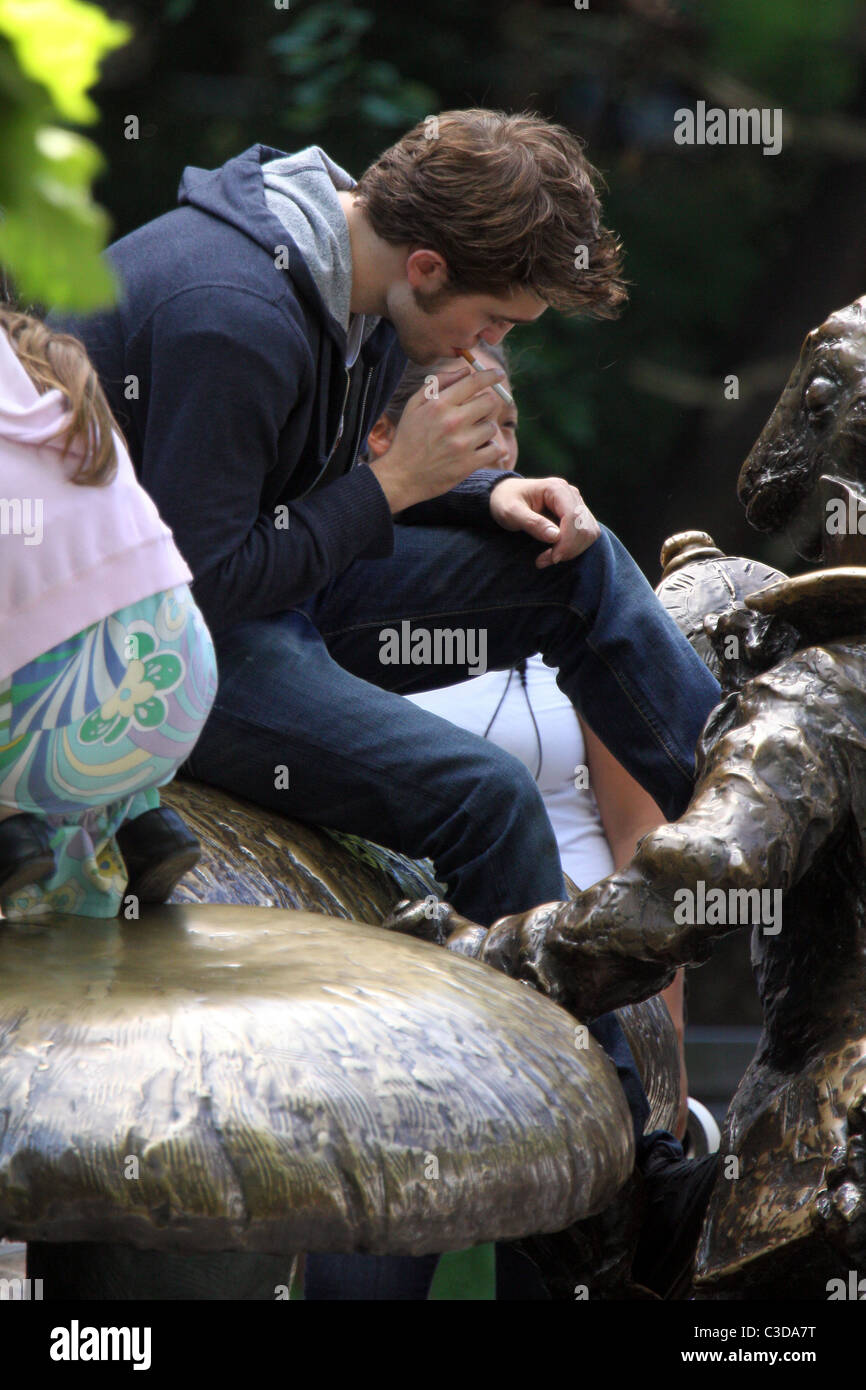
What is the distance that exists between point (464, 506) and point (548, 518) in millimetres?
137

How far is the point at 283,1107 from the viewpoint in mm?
1414

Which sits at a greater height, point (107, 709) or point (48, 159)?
point (48, 159)

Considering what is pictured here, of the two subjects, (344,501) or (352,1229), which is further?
(344,501)

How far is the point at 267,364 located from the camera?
223cm

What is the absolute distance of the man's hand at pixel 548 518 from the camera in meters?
2.46

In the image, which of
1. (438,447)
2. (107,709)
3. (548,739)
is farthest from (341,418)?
(548,739)

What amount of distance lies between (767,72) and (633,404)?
218 centimetres

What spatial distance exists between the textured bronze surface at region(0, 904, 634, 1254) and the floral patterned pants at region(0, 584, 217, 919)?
0.15 metres

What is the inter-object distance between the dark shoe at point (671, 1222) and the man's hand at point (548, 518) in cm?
83

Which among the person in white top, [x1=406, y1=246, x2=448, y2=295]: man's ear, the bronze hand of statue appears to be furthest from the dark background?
the bronze hand of statue

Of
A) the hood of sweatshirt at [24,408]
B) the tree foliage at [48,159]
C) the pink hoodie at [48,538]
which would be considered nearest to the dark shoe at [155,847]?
the pink hoodie at [48,538]

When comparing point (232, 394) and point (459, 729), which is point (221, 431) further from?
point (459, 729)

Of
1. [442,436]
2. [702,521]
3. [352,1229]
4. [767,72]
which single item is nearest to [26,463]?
[352,1229]

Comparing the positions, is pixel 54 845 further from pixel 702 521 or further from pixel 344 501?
pixel 702 521
